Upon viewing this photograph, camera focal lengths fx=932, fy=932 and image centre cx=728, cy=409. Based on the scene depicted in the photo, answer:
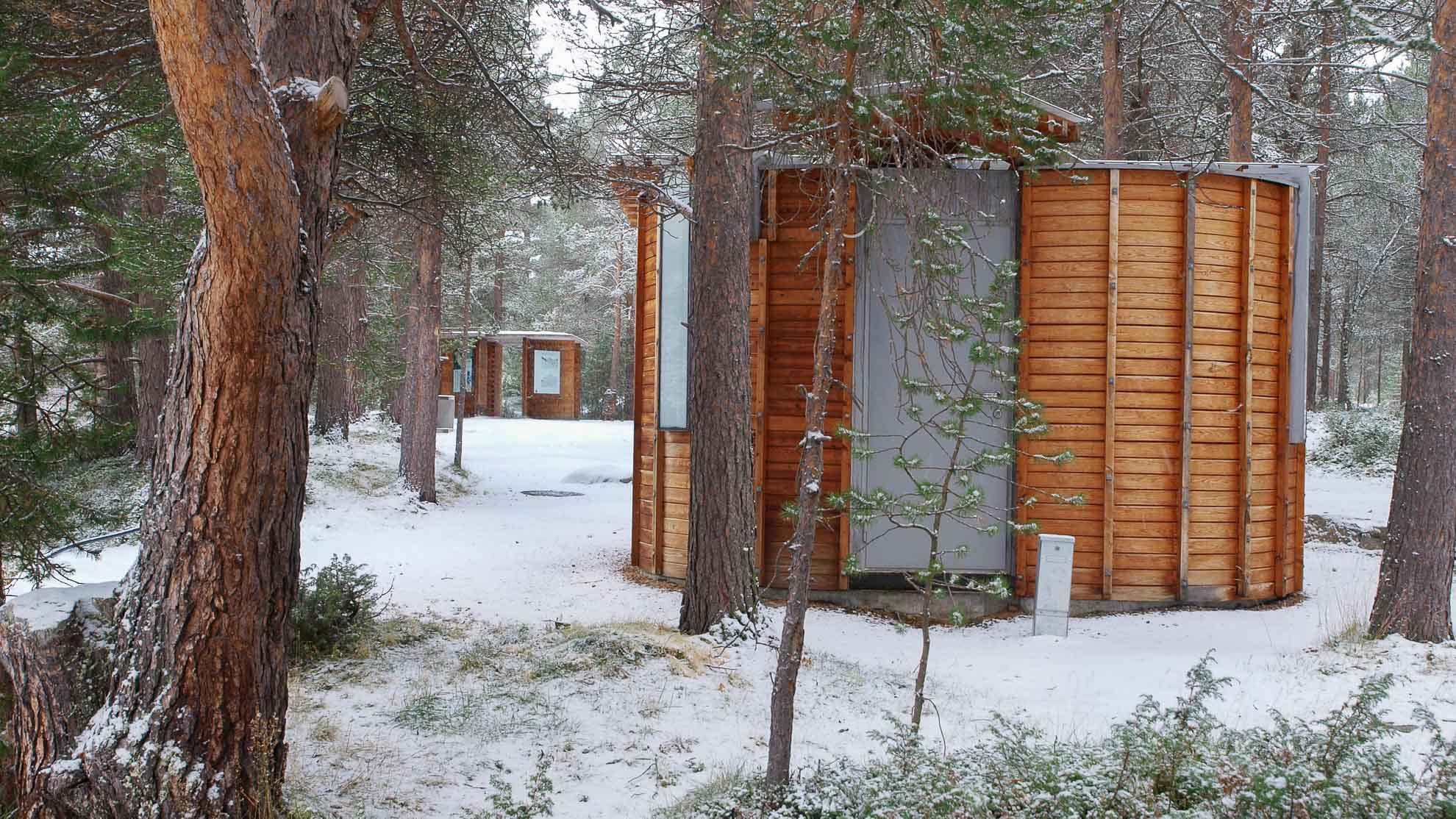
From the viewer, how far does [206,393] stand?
9.24ft

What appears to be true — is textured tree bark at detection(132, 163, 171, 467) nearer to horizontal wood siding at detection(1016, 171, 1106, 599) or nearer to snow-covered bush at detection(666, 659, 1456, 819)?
horizontal wood siding at detection(1016, 171, 1106, 599)

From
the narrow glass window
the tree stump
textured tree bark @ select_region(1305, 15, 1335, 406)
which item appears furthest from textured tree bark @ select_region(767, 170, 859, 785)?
textured tree bark @ select_region(1305, 15, 1335, 406)

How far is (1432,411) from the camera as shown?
6.09 meters

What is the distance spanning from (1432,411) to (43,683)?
747 cm

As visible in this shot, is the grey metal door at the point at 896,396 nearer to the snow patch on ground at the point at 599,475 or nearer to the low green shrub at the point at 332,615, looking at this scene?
the low green shrub at the point at 332,615

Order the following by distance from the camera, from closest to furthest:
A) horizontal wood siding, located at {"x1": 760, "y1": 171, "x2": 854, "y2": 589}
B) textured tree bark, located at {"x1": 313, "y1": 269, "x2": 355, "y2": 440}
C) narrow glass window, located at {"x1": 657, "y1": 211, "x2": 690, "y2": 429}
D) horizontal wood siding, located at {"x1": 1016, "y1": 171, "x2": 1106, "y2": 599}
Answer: horizontal wood siding, located at {"x1": 1016, "y1": 171, "x2": 1106, "y2": 599}
horizontal wood siding, located at {"x1": 760, "y1": 171, "x2": 854, "y2": 589}
narrow glass window, located at {"x1": 657, "y1": 211, "x2": 690, "y2": 429}
textured tree bark, located at {"x1": 313, "y1": 269, "x2": 355, "y2": 440}

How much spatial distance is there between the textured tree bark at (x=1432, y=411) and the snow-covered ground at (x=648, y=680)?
0.37m

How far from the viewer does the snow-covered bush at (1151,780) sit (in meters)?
2.82

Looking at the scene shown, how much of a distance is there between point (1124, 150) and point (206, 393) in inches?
506

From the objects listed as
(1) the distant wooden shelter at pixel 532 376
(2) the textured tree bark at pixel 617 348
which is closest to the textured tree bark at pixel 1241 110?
(1) the distant wooden shelter at pixel 532 376

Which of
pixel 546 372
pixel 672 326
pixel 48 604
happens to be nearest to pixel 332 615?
pixel 48 604

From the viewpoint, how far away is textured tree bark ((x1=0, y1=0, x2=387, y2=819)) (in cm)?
269

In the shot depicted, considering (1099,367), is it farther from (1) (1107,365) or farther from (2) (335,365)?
(2) (335,365)

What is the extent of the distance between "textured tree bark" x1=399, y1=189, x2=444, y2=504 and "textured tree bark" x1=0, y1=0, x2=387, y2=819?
956cm
